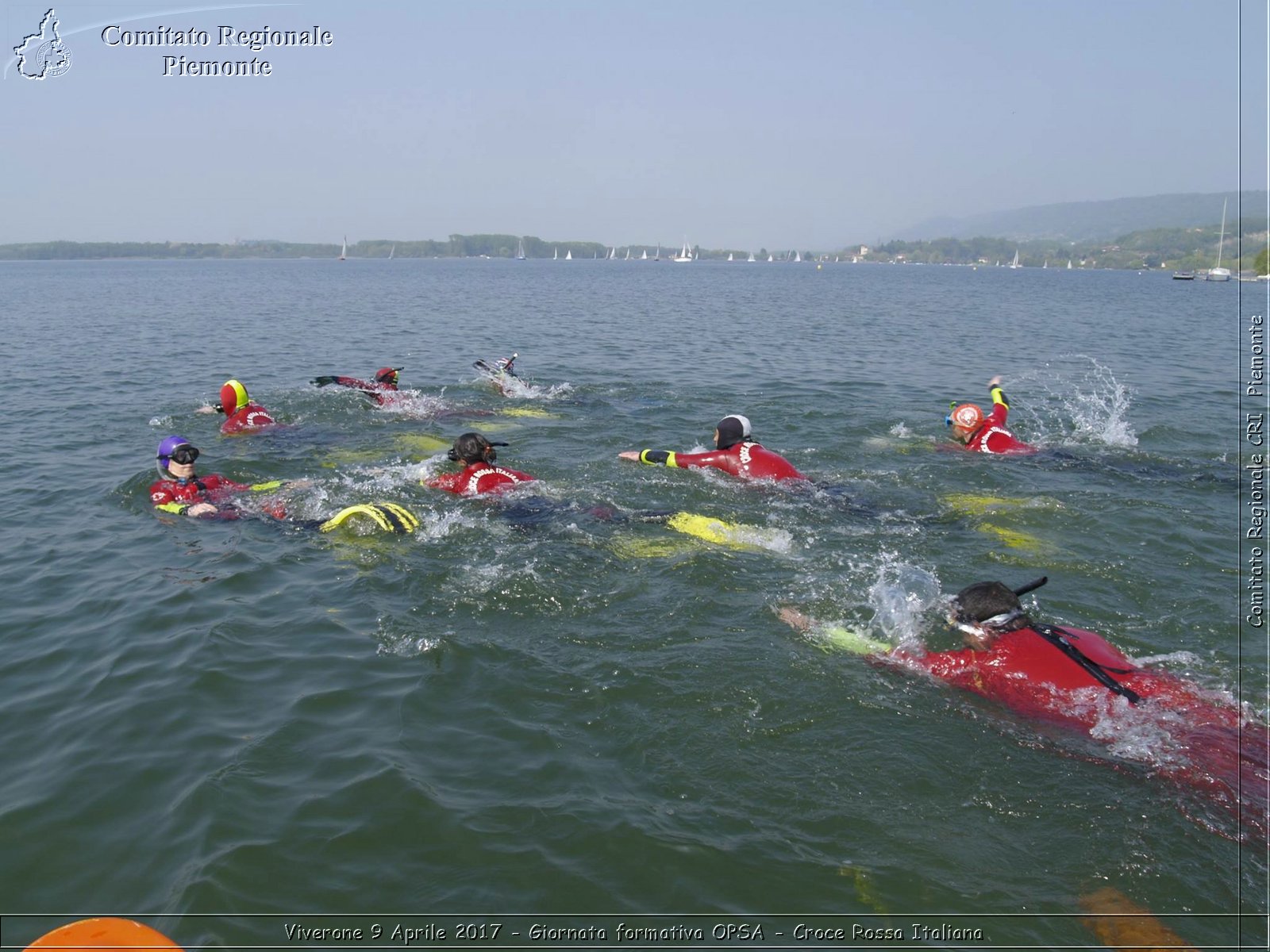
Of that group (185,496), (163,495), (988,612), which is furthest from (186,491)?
(988,612)

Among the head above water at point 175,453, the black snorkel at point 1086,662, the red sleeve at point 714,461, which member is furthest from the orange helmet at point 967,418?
the head above water at point 175,453

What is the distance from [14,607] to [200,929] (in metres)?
6.16

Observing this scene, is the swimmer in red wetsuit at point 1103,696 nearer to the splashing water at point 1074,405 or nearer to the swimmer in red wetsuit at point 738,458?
the swimmer in red wetsuit at point 738,458

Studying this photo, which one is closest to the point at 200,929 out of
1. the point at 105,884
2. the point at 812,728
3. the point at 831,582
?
the point at 105,884

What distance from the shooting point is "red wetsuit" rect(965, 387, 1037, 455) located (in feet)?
46.2

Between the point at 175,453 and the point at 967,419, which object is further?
the point at 967,419

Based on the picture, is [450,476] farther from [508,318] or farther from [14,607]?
[508,318]

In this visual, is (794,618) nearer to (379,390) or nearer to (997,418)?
(997,418)

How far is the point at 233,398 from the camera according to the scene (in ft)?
50.6

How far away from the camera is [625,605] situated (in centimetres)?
869

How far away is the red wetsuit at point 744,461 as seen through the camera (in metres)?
12.3

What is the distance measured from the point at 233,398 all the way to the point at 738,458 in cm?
1032

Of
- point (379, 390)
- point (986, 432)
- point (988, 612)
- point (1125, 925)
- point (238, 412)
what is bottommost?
point (1125, 925)

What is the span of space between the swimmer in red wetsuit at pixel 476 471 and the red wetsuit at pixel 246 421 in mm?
6559
